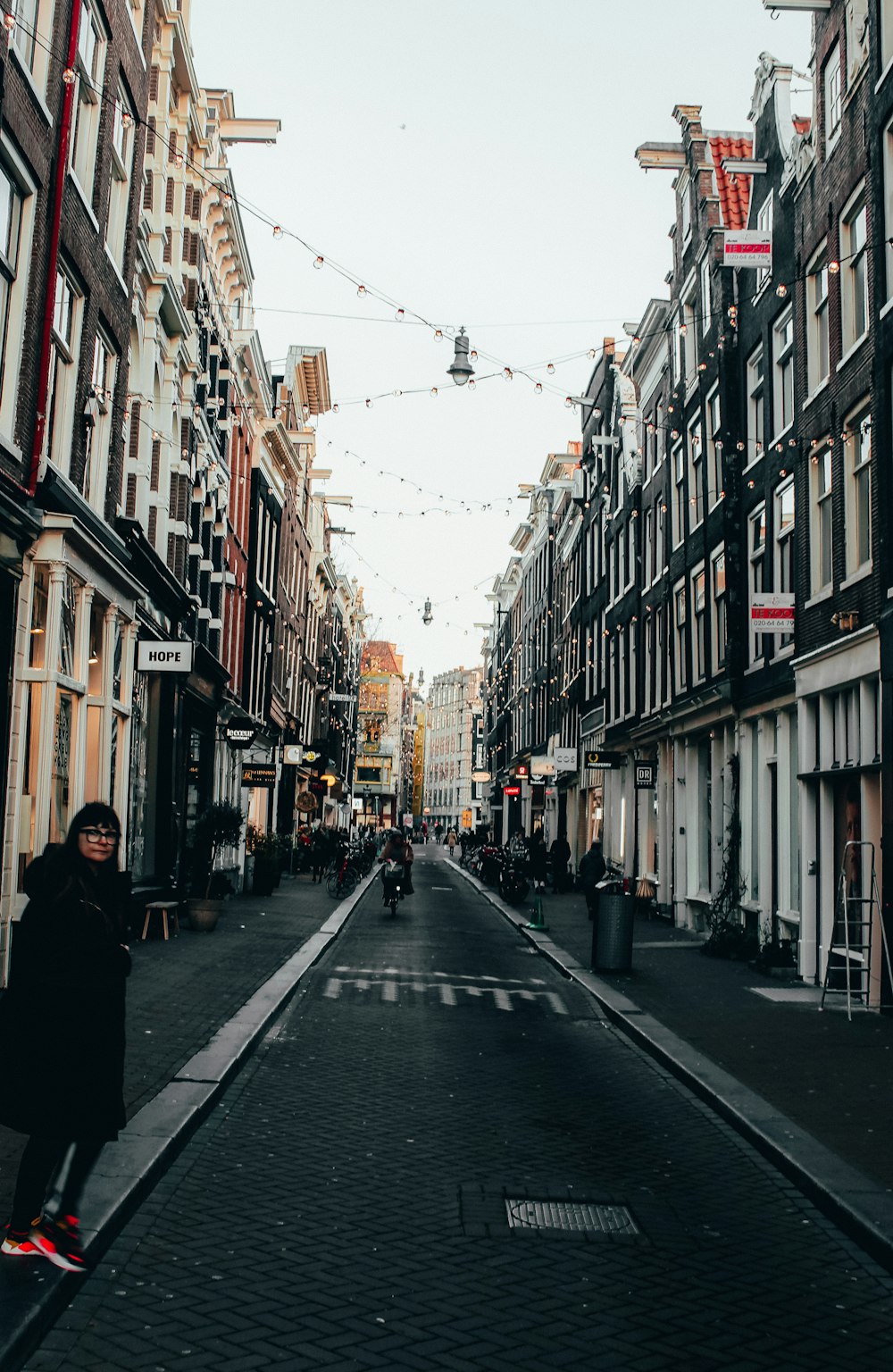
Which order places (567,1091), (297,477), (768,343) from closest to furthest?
(567,1091) < (768,343) < (297,477)

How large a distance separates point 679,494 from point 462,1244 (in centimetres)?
2479

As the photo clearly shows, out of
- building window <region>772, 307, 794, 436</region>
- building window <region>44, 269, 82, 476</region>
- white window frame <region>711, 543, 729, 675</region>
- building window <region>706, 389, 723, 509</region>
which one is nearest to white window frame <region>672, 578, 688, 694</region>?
white window frame <region>711, 543, 729, 675</region>

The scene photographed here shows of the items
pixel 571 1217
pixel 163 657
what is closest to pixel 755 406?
pixel 163 657

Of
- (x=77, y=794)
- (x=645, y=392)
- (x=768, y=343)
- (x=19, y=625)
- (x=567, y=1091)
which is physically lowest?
(x=567, y=1091)

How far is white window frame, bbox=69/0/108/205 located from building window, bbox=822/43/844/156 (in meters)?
9.76

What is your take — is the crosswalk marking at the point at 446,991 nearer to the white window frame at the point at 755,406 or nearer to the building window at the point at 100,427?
the building window at the point at 100,427

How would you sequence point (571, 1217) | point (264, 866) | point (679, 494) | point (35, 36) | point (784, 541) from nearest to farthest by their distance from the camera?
point (571, 1217), point (35, 36), point (784, 541), point (679, 494), point (264, 866)

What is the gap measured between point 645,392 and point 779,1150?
1144 inches

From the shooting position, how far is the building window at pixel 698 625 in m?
26.5

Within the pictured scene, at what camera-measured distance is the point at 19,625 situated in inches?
526

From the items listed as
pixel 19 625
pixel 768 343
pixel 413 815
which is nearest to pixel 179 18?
pixel 768 343

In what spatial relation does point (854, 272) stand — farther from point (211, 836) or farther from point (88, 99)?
point (211, 836)

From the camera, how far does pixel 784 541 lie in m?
20.8

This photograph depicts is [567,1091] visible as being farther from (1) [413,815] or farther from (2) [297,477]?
(1) [413,815]
